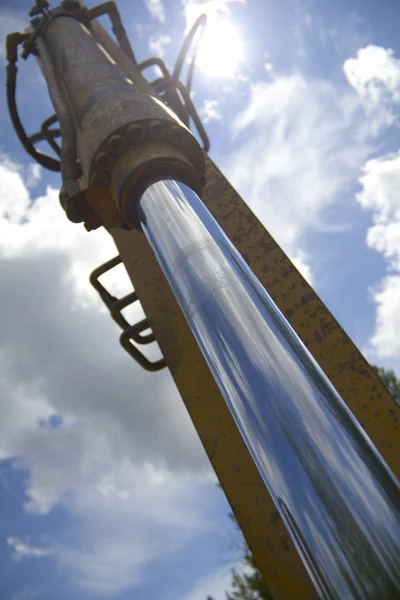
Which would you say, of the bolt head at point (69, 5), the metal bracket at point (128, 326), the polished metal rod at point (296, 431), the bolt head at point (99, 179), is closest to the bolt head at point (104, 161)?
the bolt head at point (99, 179)

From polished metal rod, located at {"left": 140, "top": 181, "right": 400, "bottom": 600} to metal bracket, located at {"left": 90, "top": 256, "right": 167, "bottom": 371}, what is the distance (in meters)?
1.48

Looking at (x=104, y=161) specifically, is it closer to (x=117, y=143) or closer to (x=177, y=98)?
(x=117, y=143)

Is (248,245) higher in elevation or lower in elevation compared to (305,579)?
higher

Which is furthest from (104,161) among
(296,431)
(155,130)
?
(296,431)

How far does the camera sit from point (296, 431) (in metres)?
0.85

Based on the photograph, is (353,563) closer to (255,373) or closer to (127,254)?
(255,373)

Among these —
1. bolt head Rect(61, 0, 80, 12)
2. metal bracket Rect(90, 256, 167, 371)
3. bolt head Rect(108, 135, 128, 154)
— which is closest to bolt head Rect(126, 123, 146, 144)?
bolt head Rect(108, 135, 128, 154)

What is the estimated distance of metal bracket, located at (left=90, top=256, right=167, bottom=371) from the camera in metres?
2.69

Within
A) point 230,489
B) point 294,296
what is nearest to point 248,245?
point 294,296

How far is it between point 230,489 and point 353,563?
114 cm

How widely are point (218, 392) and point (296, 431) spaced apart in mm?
1232

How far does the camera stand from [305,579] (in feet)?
4.96

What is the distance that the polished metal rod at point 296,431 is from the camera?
719mm

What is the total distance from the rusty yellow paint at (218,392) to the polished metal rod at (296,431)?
89 cm
